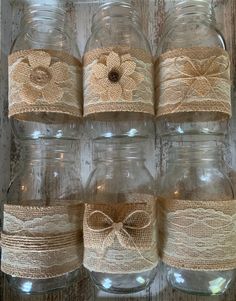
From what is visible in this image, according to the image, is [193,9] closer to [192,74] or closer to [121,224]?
[192,74]

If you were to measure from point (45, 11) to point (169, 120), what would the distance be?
0.30m

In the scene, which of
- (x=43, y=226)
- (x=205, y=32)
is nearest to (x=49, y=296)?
(x=43, y=226)

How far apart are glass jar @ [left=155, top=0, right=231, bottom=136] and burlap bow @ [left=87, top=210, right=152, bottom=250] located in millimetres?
176

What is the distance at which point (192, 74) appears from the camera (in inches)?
22.7

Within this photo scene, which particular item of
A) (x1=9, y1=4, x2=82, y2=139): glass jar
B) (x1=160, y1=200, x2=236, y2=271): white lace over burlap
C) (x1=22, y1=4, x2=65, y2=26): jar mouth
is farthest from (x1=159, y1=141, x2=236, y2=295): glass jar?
(x1=22, y1=4, x2=65, y2=26): jar mouth

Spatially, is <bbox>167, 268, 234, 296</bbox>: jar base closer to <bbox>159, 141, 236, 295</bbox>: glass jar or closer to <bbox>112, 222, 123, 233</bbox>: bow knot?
<bbox>159, 141, 236, 295</bbox>: glass jar

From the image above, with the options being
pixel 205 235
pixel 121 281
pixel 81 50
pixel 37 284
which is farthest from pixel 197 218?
pixel 81 50

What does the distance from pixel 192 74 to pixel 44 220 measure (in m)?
0.33

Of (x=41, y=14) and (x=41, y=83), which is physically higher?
(x=41, y=14)

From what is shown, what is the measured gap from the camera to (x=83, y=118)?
66cm

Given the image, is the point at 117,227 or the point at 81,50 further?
the point at 81,50

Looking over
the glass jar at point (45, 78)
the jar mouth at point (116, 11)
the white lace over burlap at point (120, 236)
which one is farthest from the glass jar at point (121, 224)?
the jar mouth at point (116, 11)

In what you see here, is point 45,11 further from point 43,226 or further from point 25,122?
point 43,226

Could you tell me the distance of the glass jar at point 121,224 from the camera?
558 mm
